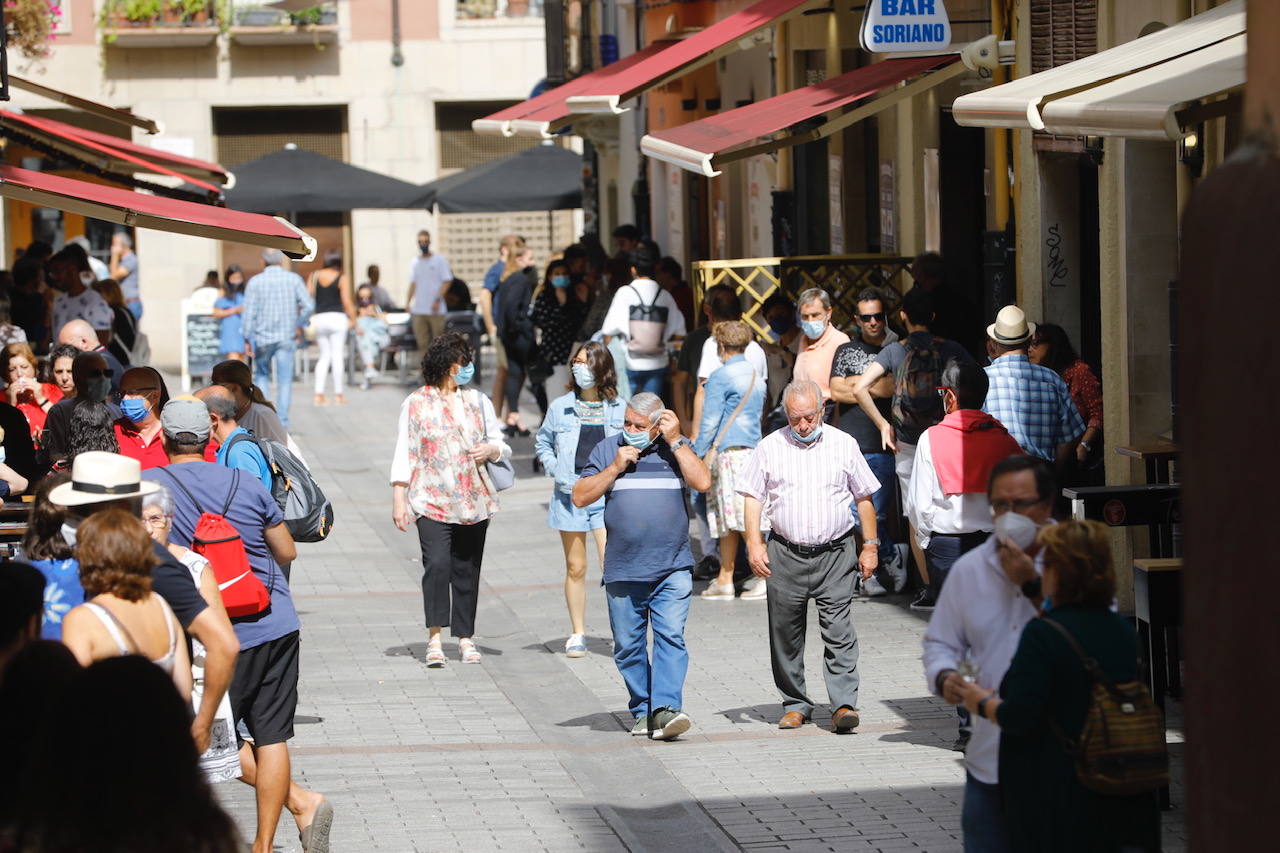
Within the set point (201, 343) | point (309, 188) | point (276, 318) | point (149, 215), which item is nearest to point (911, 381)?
point (149, 215)

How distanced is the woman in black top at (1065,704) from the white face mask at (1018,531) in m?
0.39

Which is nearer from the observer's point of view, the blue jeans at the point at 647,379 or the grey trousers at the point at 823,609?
the grey trousers at the point at 823,609

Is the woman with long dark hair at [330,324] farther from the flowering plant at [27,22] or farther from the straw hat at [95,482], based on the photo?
the straw hat at [95,482]

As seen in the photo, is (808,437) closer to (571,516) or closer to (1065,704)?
(571,516)

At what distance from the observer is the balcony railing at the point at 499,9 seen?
3488 centimetres

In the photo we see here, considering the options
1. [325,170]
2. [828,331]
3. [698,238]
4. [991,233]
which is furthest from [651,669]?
[325,170]

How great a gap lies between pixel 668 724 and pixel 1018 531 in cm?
370

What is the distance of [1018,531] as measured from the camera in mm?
5754

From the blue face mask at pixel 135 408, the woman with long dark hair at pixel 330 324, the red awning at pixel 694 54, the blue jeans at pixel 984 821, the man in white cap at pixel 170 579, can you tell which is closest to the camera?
the blue jeans at pixel 984 821

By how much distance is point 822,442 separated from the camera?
9.25m

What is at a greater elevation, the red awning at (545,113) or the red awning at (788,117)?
the red awning at (545,113)

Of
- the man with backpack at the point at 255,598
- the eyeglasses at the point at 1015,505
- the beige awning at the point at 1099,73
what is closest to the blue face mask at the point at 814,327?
the beige awning at the point at 1099,73

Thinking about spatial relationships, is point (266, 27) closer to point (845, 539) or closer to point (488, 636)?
point (488, 636)

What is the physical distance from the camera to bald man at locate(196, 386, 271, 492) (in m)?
8.12
